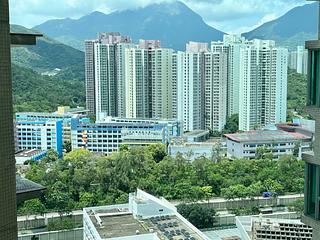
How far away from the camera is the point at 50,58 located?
20.6 m

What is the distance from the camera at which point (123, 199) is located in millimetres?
7039

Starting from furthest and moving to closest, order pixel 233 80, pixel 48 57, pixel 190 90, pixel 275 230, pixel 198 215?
pixel 48 57 → pixel 233 80 → pixel 190 90 → pixel 198 215 → pixel 275 230

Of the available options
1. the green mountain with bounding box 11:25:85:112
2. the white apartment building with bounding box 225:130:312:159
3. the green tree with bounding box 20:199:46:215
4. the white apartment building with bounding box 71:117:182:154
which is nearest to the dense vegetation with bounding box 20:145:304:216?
the green tree with bounding box 20:199:46:215

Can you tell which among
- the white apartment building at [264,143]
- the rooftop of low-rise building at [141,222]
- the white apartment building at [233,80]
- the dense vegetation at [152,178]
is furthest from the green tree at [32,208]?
the white apartment building at [233,80]

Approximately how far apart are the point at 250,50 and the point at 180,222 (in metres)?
8.44

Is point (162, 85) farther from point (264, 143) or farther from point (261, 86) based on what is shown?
point (264, 143)

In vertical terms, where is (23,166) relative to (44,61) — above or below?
below

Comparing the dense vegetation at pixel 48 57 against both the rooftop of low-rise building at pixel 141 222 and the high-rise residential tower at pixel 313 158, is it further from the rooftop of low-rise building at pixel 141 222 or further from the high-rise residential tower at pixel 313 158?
the high-rise residential tower at pixel 313 158

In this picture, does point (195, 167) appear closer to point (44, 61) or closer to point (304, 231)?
point (304, 231)

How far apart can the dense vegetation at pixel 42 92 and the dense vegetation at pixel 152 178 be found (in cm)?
517

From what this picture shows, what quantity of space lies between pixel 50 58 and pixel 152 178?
14.0m

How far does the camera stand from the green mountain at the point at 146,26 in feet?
144

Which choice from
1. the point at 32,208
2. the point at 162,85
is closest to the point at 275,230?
the point at 32,208

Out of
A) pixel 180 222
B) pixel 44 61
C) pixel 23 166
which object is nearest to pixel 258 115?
pixel 23 166
